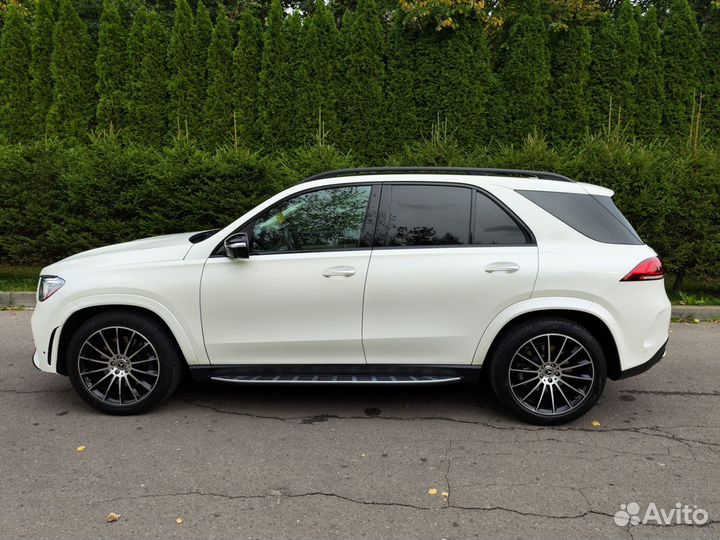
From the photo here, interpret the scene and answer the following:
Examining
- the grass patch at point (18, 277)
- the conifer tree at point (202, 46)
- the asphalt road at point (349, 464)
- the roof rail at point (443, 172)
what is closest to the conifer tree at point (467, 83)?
the conifer tree at point (202, 46)

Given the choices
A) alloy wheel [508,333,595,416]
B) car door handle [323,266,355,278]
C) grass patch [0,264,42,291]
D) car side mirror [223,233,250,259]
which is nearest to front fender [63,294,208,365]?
car side mirror [223,233,250,259]

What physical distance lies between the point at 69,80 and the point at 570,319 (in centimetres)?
1210

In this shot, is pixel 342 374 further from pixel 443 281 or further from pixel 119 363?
pixel 119 363

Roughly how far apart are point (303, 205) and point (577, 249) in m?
1.93

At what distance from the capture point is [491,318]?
13.1 ft

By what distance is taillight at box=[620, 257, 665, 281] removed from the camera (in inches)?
155

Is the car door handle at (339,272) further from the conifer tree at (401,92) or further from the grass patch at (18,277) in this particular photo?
the conifer tree at (401,92)

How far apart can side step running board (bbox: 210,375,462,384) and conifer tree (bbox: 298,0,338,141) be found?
8497 mm

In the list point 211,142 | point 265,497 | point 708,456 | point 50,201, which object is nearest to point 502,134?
point 211,142

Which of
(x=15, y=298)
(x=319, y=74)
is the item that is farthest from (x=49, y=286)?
(x=319, y=74)

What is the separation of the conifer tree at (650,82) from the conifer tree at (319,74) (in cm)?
605

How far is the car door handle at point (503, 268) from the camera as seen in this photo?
3.97 metres

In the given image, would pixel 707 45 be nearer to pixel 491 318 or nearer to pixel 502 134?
pixel 502 134

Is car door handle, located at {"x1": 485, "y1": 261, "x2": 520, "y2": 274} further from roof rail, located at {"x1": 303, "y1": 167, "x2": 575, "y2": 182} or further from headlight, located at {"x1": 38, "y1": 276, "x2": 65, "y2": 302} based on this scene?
headlight, located at {"x1": 38, "y1": 276, "x2": 65, "y2": 302}
